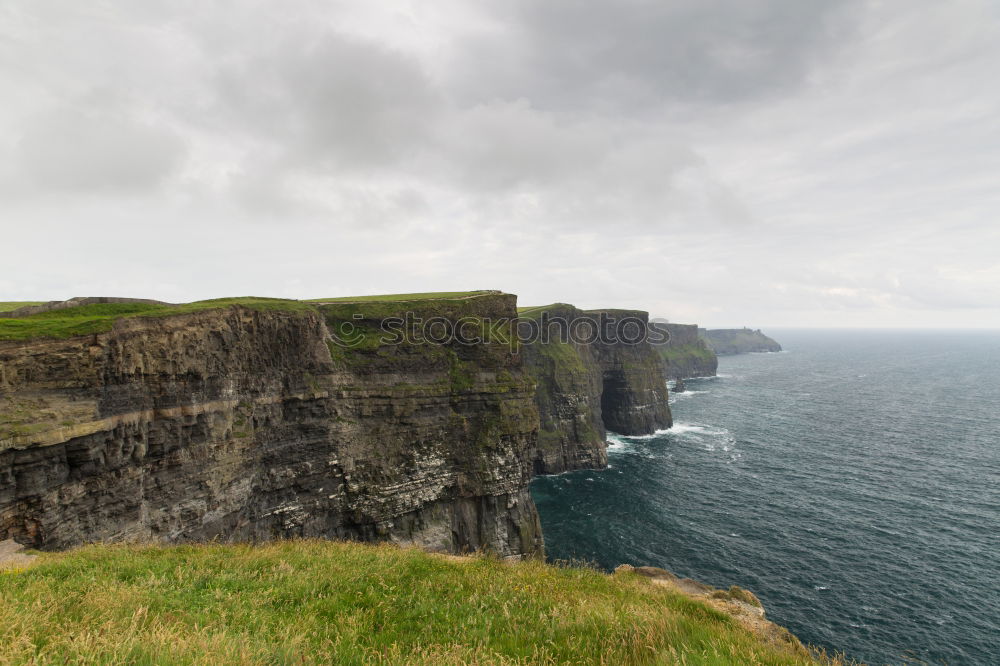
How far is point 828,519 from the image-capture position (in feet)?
158

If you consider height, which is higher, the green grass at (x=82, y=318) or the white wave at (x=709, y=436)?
the green grass at (x=82, y=318)

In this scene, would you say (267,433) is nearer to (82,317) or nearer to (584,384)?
(82,317)

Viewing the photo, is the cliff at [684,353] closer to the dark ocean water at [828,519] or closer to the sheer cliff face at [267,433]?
the dark ocean water at [828,519]

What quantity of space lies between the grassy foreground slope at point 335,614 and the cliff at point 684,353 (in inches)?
6194

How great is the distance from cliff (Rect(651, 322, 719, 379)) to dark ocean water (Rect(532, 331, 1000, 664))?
65735mm

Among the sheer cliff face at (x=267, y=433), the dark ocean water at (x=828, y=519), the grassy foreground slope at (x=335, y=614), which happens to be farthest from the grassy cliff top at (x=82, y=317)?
the dark ocean water at (x=828, y=519)

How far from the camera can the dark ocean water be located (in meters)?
33.1

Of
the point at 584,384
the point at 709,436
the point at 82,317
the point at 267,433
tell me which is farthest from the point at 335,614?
the point at 709,436

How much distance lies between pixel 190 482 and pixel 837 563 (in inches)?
2124

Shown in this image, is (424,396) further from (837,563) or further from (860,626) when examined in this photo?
(837,563)

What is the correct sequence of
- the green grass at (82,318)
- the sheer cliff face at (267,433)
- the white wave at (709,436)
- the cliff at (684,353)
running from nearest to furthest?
the sheer cliff face at (267,433)
the green grass at (82,318)
the white wave at (709,436)
the cliff at (684,353)

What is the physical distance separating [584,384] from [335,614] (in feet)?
231

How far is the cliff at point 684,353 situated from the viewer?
6447 inches

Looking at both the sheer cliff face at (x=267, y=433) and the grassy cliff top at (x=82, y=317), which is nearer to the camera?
the sheer cliff face at (x=267, y=433)
